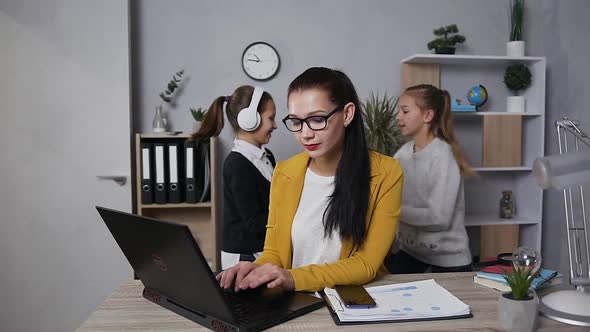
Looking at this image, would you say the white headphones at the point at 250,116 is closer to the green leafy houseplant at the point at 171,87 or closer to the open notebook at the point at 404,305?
the green leafy houseplant at the point at 171,87

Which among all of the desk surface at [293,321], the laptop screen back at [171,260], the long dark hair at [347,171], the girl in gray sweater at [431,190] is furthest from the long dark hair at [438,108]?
the laptop screen back at [171,260]

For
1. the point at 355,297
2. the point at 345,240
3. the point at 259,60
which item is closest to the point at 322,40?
the point at 259,60

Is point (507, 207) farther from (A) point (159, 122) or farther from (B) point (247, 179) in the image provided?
(A) point (159, 122)

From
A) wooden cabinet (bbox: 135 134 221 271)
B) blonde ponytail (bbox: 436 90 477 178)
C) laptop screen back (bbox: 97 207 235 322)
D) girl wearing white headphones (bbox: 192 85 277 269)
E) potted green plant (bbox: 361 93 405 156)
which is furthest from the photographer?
potted green plant (bbox: 361 93 405 156)

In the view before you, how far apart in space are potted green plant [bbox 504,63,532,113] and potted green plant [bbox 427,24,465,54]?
0.45m

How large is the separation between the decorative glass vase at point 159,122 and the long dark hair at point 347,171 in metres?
1.89

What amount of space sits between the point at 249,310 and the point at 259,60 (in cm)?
252

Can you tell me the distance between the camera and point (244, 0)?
11.3 feet

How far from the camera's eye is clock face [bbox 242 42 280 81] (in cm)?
342

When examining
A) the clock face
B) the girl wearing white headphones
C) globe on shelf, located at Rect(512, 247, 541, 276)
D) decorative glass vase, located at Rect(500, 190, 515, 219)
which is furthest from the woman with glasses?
decorative glass vase, located at Rect(500, 190, 515, 219)

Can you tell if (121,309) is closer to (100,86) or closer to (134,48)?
(100,86)

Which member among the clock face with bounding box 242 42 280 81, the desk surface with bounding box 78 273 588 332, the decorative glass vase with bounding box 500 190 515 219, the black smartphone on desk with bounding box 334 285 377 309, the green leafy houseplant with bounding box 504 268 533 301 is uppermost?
the clock face with bounding box 242 42 280 81

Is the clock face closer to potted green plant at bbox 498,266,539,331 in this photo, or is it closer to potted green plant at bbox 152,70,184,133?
potted green plant at bbox 152,70,184,133

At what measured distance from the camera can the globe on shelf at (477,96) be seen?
3.50m
